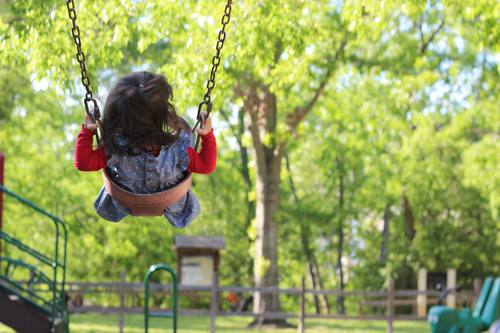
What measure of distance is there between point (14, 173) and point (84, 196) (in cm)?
252

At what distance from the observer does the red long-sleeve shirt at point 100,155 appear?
8.79ft

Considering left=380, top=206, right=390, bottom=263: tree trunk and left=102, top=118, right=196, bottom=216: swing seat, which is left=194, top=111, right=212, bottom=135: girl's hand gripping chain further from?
left=380, top=206, right=390, bottom=263: tree trunk

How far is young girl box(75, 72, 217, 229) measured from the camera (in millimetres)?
2553

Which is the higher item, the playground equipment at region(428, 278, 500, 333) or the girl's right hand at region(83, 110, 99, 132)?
the girl's right hand at region(83, 110, 99, 132)

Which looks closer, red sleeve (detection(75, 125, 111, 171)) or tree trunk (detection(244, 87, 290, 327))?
red sleeve (detection(75, 125, 111, 171))

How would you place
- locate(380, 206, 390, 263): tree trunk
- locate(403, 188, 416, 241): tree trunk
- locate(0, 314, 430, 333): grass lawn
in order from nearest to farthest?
locate(0, 314, 430, 333): grass lawn, locate(403, 188, 416, 241): tree trunk, locate(380, 206, 390, 263): tree trunk

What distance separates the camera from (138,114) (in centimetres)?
254

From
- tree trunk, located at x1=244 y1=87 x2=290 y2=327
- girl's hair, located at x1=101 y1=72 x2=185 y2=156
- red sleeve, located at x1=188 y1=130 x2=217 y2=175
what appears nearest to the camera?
girl's hair, located at x1=101 y1=72 x2=185 y2=156

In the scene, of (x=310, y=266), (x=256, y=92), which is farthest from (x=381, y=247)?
(x=256, y=92)

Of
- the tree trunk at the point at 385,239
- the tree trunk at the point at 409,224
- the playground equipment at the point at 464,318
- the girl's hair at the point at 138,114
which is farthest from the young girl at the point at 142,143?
the tree trunk at the point at 385,239

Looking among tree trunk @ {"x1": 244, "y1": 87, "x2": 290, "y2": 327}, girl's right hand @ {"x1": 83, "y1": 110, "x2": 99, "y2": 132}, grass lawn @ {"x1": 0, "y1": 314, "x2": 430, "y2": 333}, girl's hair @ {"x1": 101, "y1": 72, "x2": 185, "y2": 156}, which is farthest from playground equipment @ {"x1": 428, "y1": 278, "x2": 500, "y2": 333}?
girl's right hand @ {"x1": 83, "y1": 110, "x2": 99, "y2": 132}

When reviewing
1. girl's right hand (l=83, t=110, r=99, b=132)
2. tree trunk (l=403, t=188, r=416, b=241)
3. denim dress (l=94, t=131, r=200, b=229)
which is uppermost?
tree trunk (l=403, t=188, r=416, b=241)

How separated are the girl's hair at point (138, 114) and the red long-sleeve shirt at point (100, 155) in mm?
90

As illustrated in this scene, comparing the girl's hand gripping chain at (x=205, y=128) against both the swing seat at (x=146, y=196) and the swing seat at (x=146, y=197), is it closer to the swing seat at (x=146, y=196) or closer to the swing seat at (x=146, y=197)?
the swing seat at (x=146, y=196)
